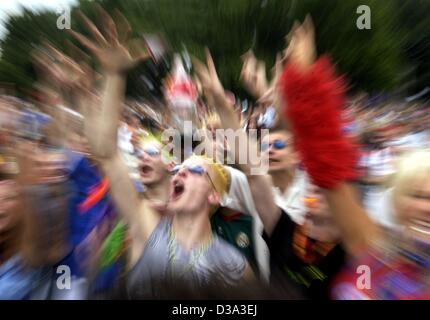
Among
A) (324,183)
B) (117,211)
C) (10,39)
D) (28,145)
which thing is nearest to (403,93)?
(324,183)

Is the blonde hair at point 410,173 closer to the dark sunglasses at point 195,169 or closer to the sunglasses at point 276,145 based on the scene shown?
the sunglasses at point 276,145

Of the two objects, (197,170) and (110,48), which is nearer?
(110,48)

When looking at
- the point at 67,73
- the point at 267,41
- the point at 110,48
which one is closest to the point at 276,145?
A: the point at 110,48

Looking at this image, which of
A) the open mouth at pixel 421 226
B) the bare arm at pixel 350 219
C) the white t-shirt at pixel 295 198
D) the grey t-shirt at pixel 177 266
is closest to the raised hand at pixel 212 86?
the white t-shirt at pixel 295 198

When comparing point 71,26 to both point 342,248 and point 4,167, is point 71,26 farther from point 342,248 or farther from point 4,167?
point 342,248

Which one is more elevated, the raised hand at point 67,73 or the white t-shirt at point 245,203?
the raised hand at point 67,73

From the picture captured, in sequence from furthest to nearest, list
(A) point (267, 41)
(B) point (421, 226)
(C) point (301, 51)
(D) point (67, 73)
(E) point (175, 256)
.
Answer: (A) point (267, 41)
(D) point (67, 73)
(E) point (175, 256)
(C) point (301, 51)
(B) point (421, 226)

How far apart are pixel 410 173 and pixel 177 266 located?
78cm

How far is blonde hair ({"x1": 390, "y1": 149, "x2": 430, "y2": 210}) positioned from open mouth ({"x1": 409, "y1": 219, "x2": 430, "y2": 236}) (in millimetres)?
88

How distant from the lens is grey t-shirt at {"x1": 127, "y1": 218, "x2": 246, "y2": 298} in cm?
149

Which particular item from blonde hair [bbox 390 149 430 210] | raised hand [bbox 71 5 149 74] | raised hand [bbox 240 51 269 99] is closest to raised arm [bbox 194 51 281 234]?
raised hand [bbox 240 51 269 99]

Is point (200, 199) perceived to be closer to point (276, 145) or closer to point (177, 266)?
point (177, 266)

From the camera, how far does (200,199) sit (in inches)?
66.2

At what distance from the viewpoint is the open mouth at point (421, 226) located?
1300 mm
